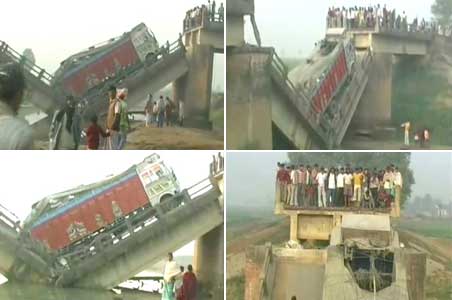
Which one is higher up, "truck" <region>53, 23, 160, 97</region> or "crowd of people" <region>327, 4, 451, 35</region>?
"crowd of people" <region>327, 4, 451, 35</region>

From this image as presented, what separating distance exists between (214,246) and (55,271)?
79 cm

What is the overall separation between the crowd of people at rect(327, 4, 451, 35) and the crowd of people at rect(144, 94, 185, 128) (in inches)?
33.0

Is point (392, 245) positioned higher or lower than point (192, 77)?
lower

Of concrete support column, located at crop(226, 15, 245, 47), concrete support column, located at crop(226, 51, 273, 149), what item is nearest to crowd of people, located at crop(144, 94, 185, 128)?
concrete support column, located at crop(226, 51, 273, 149)

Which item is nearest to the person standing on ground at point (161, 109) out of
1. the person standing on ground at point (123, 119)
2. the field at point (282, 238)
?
the person standing on ground at point (123, 119)

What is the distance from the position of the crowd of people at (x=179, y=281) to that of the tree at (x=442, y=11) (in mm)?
1676

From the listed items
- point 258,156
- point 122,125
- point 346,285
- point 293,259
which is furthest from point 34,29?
point 346,285

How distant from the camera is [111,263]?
3998 mm

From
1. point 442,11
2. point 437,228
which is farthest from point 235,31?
point 437,228

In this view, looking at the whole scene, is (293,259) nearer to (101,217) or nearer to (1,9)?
(101,217)

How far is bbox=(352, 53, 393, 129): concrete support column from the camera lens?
3863 millimetres

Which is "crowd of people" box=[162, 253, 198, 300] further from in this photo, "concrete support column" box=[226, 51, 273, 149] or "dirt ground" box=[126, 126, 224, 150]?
"concrete support column" box=[226, 51, 273, 149]

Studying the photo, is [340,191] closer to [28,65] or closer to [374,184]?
[374,184]

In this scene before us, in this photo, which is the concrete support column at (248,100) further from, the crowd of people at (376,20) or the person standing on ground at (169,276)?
the person standing on ground at (169,276)
